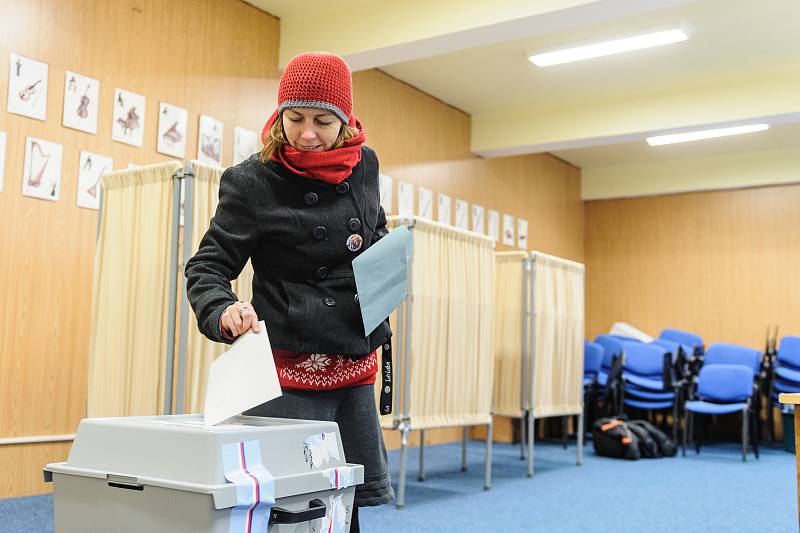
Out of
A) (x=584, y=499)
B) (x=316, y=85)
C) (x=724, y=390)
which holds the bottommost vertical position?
(x=584, y=499)

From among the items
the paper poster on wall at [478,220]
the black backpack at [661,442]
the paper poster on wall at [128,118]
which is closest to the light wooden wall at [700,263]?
the paper poster on wall at [478,220]

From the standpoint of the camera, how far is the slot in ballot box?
1152 mm

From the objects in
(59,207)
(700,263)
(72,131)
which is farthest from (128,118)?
(700,263)

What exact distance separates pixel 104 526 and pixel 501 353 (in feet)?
17.3

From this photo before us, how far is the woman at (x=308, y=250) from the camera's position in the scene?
5.14ft

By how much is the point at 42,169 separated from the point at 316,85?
369cm

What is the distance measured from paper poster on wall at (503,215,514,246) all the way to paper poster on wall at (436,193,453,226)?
50.9 inches

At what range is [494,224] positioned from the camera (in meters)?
9.39

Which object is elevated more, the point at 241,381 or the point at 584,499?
the point at 241,381

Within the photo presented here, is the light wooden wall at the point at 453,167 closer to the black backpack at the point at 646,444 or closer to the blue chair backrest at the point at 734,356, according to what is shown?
the black backpack at the point at 646,444

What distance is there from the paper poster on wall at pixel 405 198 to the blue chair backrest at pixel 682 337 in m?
4.50

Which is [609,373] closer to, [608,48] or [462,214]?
[462,214]

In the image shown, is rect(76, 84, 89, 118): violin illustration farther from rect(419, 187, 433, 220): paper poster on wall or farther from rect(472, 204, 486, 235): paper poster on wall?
rect(472, 204, 486, 235): paper poster on wall

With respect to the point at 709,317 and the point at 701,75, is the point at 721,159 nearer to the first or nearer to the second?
the point at 709,317
